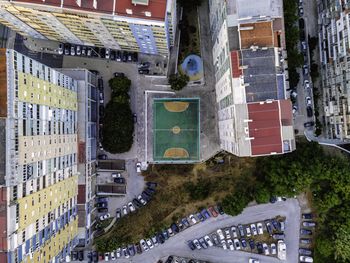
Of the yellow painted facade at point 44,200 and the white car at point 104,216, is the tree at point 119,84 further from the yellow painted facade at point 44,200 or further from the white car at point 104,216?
the white car at point 104,216

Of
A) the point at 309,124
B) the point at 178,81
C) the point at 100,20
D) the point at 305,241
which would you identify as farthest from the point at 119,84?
the point at 305,241

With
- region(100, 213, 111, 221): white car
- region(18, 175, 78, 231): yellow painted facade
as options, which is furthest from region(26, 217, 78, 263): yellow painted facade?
region(100, 213, 111, 221): white car

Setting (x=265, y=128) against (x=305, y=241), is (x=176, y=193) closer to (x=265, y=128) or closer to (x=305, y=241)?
(x=265, y=128)

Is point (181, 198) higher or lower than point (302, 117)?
lower

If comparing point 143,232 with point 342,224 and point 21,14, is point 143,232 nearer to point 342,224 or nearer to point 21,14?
point 342,224

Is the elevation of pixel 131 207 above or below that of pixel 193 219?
above

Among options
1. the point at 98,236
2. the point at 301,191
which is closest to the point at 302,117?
the point at 301,191
